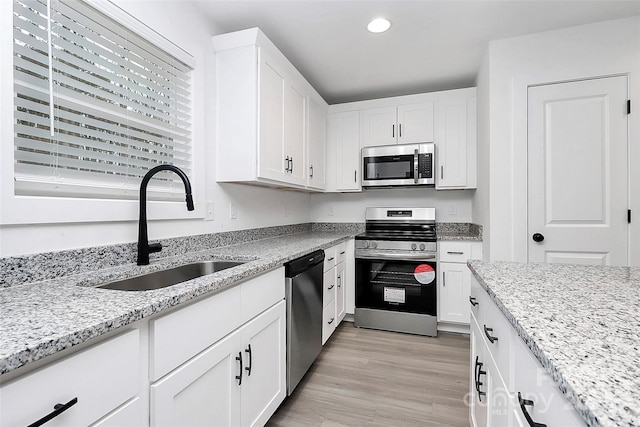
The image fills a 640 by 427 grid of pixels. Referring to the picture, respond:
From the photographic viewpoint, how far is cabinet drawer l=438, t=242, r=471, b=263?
8.97 ft

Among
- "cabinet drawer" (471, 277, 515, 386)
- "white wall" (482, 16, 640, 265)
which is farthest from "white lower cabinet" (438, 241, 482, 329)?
"cabinet drawer" (471, 277, 515, 386)

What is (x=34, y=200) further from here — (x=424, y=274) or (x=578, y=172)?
(x=578, y=172)

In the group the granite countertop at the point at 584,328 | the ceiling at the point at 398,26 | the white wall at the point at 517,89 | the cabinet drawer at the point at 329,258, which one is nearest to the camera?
the granite countertop at the point at 584,328

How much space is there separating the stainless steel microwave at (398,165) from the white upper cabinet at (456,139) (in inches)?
5.0

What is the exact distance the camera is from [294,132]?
8.29ft

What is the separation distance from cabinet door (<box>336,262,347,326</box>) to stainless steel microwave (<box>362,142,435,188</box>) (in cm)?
99

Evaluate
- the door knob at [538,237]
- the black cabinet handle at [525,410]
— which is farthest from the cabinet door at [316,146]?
the black cabinet handle at [525,410]

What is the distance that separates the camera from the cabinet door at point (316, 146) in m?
2.90

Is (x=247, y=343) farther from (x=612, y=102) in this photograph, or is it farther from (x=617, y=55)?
(x=617, y=55)

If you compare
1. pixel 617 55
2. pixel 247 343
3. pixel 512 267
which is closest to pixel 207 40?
pixel 247 343

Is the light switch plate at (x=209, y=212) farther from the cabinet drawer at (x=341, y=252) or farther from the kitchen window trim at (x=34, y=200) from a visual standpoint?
the cabinet drawer at (x=341, y=252)

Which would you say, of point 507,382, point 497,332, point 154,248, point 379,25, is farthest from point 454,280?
point 154,248

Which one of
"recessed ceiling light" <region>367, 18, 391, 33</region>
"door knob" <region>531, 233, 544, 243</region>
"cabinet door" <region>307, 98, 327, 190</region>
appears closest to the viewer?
"recessed ceiling light" <region>367, 18, 391, 33</region>

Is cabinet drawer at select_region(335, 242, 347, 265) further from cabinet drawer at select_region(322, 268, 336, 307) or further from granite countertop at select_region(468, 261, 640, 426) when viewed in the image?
granite countertop at select_region(468, 261, 640, 426)
